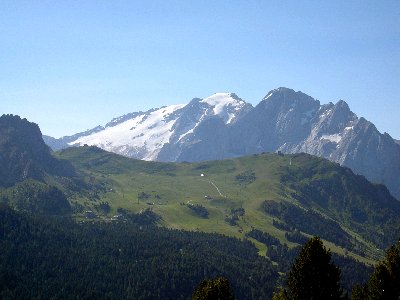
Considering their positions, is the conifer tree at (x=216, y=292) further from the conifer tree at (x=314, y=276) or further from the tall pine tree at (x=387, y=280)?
the tall pine tree at (x=387, y=280)

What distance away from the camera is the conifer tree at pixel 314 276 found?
2175 inches

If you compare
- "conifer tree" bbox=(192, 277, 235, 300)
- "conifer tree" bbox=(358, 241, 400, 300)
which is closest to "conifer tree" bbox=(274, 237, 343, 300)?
"conifer tree" bbox=(358, 241, 400, 300)

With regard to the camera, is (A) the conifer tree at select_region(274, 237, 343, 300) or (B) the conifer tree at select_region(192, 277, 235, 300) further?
(B) the conifer tree at select_region(192, 277, 235, 300)

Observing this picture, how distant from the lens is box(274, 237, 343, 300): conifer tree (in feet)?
181

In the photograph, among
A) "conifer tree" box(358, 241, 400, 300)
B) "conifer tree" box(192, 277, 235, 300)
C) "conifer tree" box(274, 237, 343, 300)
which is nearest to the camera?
"conifer tree" box(274, 237, 343, 300)

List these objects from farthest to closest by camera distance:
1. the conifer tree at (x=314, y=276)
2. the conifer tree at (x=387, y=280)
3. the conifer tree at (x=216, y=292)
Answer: the conifer tree at (x=387, y=280), the conifer tree at (x=216, y=292), the conifer tree at (x=314, y=276)

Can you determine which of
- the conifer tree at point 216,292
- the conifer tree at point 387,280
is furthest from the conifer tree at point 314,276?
the conifer tree at point 216,292

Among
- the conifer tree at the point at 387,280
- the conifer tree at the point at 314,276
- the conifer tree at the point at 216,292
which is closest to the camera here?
the conifer tree at the point at 314,276

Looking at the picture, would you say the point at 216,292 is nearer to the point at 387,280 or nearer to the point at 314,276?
the point at 314,276

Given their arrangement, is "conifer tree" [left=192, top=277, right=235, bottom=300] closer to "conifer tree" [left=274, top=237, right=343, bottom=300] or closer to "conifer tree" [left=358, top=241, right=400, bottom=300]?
"conifer tree" [left=274, top=237, right=343, bottom=300]

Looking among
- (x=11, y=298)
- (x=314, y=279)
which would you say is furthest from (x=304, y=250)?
(x=11, y=298)

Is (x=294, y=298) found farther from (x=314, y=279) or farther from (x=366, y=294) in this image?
(x=366, y=294)

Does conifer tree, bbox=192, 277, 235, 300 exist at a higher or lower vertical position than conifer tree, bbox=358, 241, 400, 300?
lower

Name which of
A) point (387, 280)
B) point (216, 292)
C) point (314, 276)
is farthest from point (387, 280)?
point (216, 292)
